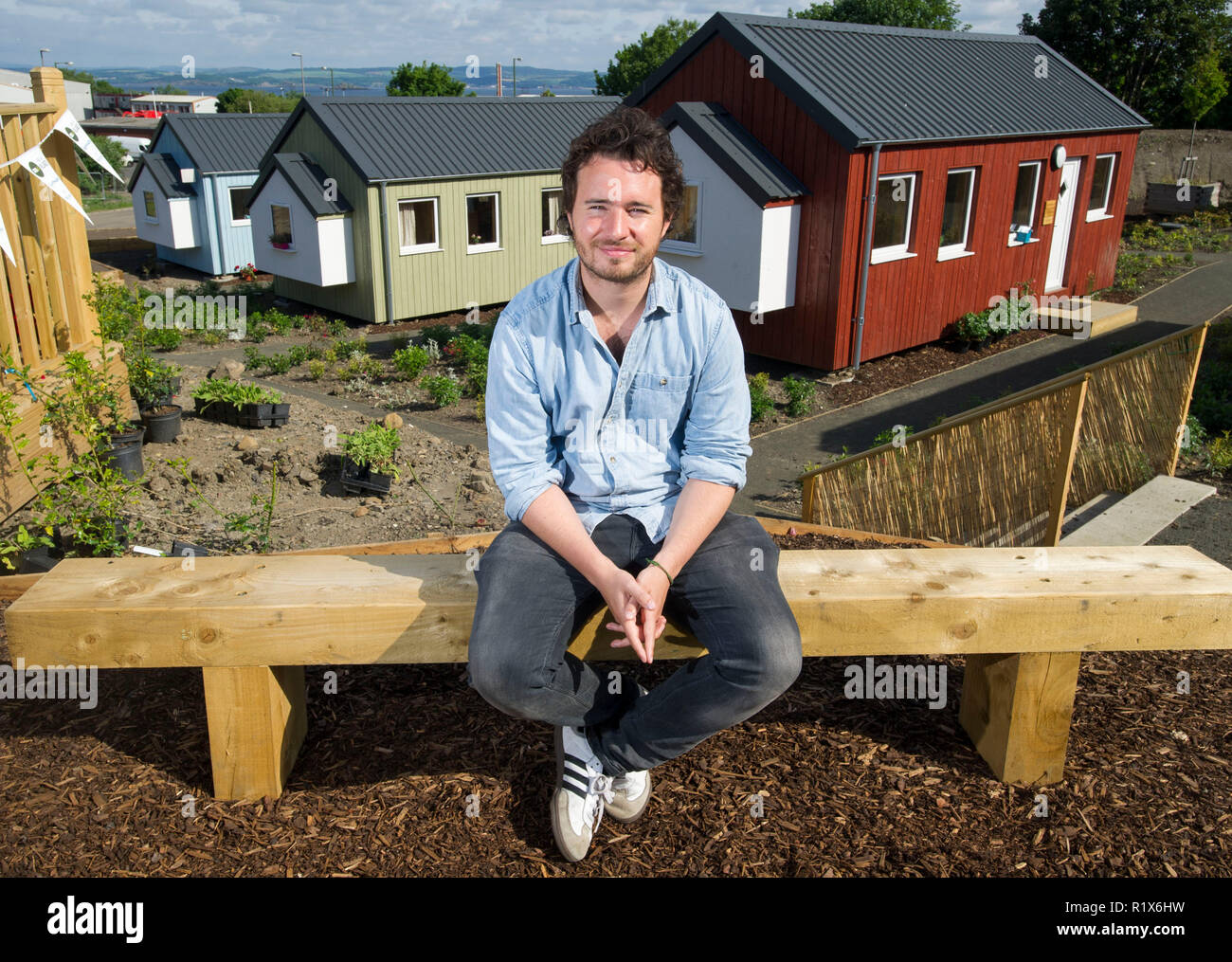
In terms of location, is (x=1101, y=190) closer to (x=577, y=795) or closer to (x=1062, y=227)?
(x=1062, y=227)

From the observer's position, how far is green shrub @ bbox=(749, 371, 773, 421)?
40.0 ft

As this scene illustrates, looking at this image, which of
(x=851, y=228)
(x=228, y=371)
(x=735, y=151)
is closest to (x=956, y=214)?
(x=851, y=228)

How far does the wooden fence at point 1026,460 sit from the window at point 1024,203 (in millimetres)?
9342

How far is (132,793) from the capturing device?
3.43 m

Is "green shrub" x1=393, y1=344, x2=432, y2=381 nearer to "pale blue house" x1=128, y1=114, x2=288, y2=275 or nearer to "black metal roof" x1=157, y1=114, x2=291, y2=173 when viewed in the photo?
"pale blue house" x1=128, y1=114, x2=288, y2=275

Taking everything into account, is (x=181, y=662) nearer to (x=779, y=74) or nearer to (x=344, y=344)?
(x=779, y=74)

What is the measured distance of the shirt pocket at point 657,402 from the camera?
130 inches

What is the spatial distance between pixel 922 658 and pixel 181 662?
116 inches

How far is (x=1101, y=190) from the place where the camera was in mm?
18719

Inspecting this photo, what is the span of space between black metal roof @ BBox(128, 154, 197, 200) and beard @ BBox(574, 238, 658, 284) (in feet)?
71.1

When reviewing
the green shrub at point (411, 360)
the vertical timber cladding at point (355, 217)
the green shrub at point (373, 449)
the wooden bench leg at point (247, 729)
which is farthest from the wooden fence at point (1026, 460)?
the vertical timber cladding at point (355, 217)

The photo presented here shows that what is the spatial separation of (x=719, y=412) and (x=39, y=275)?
6.36 metres

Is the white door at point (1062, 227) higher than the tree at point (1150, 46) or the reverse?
the reverse

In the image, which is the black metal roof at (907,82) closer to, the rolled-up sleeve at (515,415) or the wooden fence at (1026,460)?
the wooden fence at (1026,460)
